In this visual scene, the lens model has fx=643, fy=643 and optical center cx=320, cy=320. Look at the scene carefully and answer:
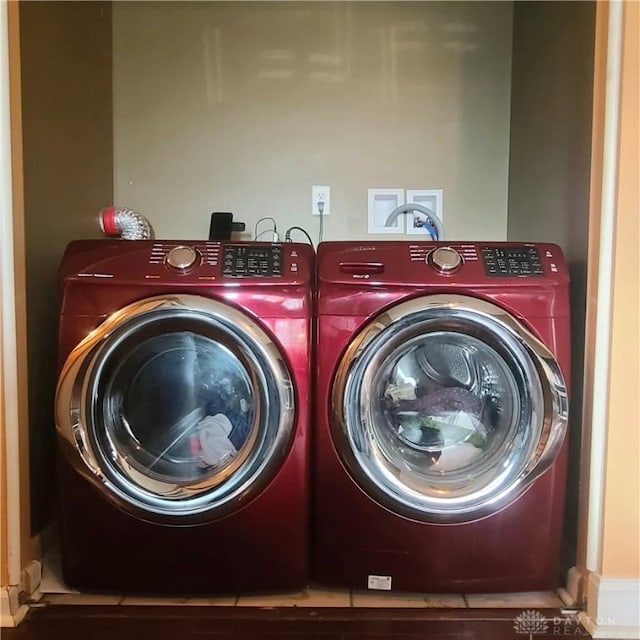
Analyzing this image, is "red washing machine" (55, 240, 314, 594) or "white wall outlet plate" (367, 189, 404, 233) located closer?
"red washing machine" (55, 240, 314, 594)

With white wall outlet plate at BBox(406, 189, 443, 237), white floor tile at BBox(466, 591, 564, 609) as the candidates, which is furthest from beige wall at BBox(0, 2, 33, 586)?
white wall outlet plate at BBox(406, 189, 443, 237)

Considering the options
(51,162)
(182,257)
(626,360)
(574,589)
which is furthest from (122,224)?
(574,589)

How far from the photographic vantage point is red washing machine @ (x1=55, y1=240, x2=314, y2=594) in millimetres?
1454

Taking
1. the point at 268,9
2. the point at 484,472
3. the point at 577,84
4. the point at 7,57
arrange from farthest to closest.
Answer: the point at 268,9, the point at 577,84, the point at 484,472, the point at 7,57

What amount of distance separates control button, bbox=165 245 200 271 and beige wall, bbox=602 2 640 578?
3.10 feet

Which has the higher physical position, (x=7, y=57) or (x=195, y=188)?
(x=7, y=57)

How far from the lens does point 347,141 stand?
7.27 feet

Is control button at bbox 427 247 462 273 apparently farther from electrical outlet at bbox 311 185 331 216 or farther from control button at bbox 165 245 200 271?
electrical outlet at bbox 311 185 331 216

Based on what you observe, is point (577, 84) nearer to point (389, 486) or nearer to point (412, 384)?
point (412, 384)

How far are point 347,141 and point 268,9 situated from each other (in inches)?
20.4

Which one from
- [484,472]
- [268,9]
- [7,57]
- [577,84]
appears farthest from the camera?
[268,9]

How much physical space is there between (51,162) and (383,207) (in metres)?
1.06

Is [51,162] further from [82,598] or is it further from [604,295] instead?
[604,295]

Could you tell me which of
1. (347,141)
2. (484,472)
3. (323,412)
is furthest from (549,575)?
(347,141)
